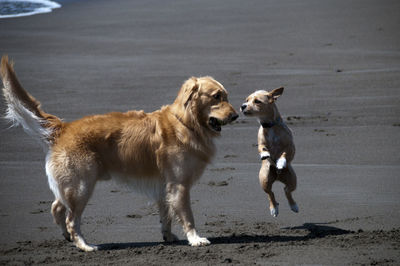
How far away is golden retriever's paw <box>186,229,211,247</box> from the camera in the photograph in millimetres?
5980

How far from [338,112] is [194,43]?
18.8 ft

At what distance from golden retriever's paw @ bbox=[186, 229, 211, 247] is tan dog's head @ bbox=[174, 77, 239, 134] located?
101 cm

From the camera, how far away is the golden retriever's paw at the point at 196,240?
598 centimetres

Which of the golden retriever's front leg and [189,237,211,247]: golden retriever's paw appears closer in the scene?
[189,237,211,247]: golden retriever's paw

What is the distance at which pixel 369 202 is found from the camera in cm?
692

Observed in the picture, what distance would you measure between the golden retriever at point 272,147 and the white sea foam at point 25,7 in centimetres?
1435

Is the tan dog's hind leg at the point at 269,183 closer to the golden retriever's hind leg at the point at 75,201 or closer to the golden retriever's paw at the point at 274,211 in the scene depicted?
the golden retriever's paw at the point at 274,211

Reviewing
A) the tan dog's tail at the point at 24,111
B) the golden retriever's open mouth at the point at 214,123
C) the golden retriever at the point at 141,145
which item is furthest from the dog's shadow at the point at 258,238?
the tan dog's tail at the point at 24,111

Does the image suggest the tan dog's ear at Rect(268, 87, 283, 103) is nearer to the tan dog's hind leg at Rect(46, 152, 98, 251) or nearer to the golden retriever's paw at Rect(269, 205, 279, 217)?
the golden retriever's paw at Rect(269, 205, 279, 217)

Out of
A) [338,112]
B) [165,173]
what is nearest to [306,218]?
[165,173]

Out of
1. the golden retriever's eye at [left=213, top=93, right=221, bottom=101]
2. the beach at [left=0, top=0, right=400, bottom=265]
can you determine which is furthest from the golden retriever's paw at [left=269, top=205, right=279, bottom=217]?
the golden retriever's eye at [left=213, top=93, right=221, bottom=101]

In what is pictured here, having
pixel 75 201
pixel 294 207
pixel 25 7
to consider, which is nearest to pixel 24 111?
pixel 75 201

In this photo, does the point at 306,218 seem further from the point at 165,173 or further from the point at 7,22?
the point at 7,22

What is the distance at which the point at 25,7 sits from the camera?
21531 mm
